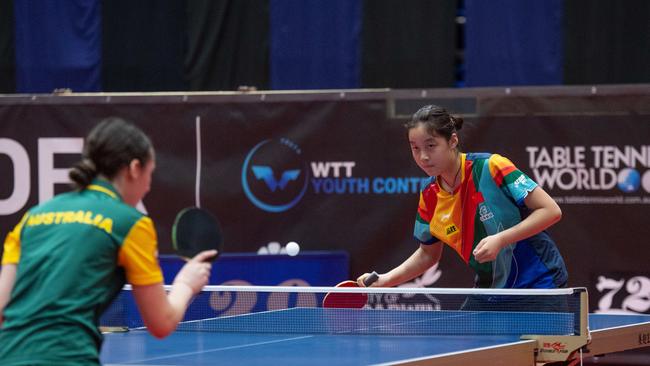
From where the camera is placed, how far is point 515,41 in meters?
10.2

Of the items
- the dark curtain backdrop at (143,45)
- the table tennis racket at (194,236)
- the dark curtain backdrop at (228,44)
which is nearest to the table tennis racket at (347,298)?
the table tennis racket at (194,236)

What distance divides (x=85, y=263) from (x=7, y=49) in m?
8.56

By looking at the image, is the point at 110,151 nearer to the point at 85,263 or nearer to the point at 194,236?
the point at 85,263

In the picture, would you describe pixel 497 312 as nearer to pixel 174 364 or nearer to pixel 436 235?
pixel 436 235

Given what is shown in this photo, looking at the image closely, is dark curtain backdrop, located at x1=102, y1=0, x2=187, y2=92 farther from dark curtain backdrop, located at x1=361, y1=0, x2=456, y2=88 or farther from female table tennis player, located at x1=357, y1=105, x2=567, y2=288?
female table tennis player, located at x1=357, y1=105, x2=567, y2=288

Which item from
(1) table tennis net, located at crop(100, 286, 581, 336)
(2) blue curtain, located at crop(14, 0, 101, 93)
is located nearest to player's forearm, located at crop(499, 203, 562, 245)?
(1) table tennis net, located at crop(100, 286, 581, 336)

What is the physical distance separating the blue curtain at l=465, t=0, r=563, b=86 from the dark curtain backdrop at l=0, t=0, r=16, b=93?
4392 millimetres

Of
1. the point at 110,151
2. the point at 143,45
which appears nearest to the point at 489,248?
the point at 110,151

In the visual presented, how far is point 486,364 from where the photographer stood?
4.30m

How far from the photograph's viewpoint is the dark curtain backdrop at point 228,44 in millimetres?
10828

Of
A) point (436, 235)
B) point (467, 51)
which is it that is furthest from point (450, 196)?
point (467, 51)

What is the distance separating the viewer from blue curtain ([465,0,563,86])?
10164 mm

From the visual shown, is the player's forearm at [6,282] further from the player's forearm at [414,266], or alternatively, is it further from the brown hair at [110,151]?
the player's forearm at [414,266]

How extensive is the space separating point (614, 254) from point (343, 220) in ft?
6.67
